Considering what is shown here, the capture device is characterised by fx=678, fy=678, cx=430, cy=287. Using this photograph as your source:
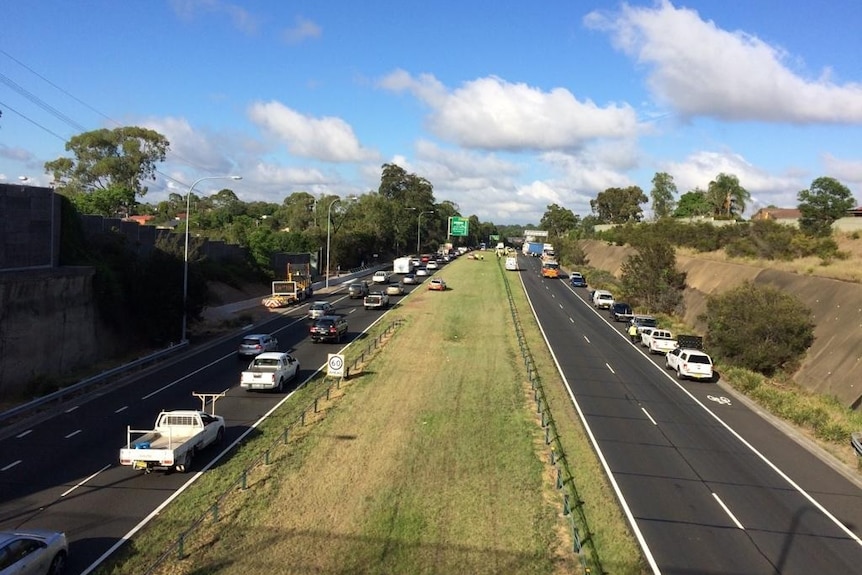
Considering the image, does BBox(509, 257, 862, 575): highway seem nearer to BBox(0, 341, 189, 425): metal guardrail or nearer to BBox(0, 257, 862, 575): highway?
BBox(0, 257, 862, 575): highway

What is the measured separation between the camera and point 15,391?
90.0ft

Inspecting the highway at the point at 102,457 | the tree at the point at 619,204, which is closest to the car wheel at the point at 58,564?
the highway at the point at 102,457

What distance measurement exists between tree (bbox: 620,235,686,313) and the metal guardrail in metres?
43.1

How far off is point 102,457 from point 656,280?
2105 inches

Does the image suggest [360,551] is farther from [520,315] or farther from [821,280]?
[520,315]

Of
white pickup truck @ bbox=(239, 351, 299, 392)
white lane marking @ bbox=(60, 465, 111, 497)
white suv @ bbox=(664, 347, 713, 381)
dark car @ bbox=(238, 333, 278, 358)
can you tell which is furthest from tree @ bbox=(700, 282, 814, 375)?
white lane marking @ bbox=(60, 465, 111, 497)

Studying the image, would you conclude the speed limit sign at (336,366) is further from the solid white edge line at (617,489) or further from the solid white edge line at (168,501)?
the solid white edge line at (617,489)

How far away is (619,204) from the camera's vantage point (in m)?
187

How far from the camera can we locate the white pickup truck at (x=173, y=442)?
16828 mm

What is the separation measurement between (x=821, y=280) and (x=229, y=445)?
37.9m

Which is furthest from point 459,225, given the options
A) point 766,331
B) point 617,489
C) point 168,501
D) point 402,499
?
point 168,501

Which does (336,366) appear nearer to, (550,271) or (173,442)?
(173,442)

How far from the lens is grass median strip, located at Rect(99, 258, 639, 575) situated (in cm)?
1264

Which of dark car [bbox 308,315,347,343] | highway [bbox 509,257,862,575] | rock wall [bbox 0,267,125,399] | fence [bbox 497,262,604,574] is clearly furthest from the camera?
dark car [bbox 308,315,347,343]
